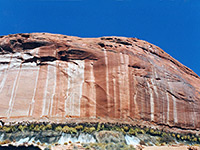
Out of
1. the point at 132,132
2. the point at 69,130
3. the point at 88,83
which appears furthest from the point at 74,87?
the point at 132,132

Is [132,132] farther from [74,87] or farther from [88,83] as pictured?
[74,87]

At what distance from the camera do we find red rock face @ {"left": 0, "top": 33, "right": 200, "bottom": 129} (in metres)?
22.4

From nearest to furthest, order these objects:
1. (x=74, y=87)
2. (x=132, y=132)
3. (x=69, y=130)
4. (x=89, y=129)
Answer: (x=69, y=130)
(x=89, y=129)
(x=132, y=132)
(x=74, y=87)

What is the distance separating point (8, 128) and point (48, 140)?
4429 mm

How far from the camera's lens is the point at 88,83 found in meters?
23.8

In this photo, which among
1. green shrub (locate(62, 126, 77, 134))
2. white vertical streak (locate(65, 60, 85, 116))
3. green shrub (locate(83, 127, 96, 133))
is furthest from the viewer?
white vertical streak (locate(65, 60, 85, 116))

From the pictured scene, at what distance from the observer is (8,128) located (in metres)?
19.9

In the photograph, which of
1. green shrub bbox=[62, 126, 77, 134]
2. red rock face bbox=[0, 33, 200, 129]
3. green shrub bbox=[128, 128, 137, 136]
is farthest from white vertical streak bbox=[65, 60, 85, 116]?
green shrub bbox=[128, 128, 137, 136]

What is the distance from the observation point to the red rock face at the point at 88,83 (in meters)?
22.4

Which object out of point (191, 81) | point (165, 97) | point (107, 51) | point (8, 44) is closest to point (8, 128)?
point (8, 44)

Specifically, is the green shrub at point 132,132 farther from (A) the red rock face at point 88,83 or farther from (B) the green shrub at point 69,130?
(B) the green shrub at point 69,130

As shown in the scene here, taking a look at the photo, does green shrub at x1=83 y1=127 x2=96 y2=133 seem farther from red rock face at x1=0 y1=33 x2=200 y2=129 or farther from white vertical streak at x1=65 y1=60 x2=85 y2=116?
white vertical streak at x1=65 y1=60 x2=85 y2=116

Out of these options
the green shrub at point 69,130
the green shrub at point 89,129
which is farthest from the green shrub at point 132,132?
the green shrub at point 69,130

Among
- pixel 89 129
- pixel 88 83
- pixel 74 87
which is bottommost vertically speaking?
pixel 89 129
